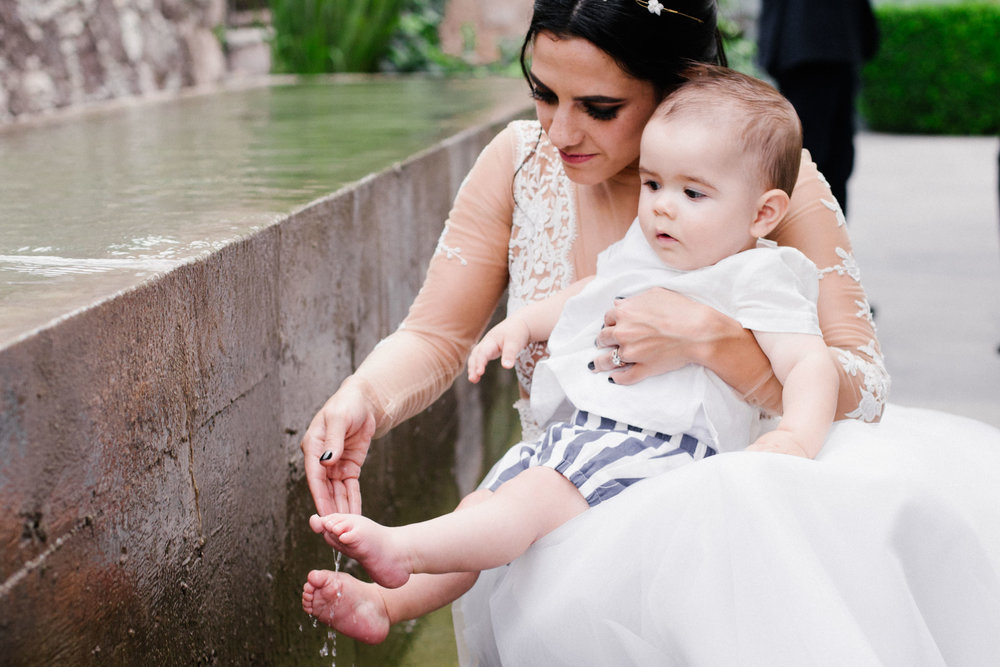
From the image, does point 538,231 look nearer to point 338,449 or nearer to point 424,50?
point 338,449

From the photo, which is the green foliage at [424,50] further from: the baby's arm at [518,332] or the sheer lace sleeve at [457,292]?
the baby's arm at [518,332]

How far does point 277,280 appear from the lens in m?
1.90

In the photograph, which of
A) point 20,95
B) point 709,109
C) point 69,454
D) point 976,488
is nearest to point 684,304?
point 709,109

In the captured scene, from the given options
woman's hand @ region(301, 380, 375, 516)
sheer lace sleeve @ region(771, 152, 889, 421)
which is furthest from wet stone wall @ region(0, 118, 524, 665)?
sheer lace sleeve @ region(771, 152, 889, 421)

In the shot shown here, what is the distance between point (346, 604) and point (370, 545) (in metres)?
0.24

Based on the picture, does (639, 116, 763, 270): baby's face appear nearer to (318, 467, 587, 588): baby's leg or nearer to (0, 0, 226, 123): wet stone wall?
(318, 467, 587, 588): baby's leg

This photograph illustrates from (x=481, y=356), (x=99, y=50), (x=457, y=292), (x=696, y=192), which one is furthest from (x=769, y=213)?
(x=99, y=50)

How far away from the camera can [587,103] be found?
1.74 meters

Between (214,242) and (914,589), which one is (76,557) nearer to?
(214,242)

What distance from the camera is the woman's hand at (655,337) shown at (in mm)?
1553

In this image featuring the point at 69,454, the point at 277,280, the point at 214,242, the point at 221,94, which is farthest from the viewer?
the point at 221,94

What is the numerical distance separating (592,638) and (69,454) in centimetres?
69

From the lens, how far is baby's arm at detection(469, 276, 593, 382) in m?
1.55

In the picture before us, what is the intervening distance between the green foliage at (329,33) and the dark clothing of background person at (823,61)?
11.3 ft
